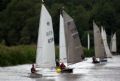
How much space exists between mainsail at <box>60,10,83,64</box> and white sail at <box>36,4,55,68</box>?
673cm

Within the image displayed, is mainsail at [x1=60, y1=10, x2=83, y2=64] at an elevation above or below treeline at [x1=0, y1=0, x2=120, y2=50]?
below

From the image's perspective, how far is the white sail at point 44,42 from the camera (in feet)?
139

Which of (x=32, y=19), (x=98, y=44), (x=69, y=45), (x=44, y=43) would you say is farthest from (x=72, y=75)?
(x=32, y=19)

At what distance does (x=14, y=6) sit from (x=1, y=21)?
5757 mm

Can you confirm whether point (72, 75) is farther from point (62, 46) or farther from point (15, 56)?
point (15, 56)

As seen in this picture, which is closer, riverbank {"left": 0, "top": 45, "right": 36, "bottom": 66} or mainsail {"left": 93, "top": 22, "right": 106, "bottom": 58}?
riverbank {"left": 0, "top": 45, "right": 36, "bottom": 66}

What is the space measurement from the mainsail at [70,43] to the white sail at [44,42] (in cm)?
673

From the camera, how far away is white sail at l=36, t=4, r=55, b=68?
42375 millimetres

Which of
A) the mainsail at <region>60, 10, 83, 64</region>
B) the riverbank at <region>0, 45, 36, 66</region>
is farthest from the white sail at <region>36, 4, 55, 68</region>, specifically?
the riverbank at <region>0, 45, 36, 66</region>

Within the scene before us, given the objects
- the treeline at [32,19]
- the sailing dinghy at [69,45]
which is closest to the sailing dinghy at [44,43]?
the sailing dinghy at [69,45]

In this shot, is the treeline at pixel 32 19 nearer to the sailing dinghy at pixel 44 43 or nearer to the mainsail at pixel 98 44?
the mainsail at pixel 98 44

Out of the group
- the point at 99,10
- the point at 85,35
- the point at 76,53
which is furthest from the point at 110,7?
the point at 76,53

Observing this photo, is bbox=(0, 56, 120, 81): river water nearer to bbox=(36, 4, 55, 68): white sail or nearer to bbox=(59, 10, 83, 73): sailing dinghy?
bbox=(36, 4, 55, 68): white sail

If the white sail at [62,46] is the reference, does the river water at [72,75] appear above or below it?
below
